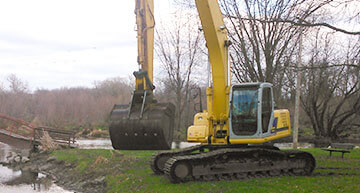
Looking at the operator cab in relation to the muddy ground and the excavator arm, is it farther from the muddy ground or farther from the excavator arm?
the muddy ground

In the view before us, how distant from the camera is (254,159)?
9359 mm

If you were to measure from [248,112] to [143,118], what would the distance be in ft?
8.82

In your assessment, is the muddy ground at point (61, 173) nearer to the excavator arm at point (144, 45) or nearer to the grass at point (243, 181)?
the grass at point (243, 181)

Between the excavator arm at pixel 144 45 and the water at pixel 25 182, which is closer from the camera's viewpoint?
the excavator arm at pixel 144 45

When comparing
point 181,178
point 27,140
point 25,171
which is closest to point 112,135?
point 181,178

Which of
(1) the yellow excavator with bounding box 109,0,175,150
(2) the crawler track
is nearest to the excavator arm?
(1) the yellow excavator with bounding box 109,0,175,150

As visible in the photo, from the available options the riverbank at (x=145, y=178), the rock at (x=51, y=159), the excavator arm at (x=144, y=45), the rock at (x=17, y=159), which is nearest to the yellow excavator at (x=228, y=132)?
the riverbank at (x=145, y=178)

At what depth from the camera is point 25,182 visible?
12.7 m

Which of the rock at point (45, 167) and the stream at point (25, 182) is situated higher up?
the rock at point (45, 167)

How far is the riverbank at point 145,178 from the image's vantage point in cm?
811

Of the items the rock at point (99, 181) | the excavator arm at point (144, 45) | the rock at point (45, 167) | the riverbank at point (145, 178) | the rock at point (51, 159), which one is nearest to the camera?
the riverbank at point (145, 178)

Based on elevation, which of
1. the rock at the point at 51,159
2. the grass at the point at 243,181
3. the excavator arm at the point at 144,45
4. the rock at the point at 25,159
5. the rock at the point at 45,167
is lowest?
the rock at the point at 45,167

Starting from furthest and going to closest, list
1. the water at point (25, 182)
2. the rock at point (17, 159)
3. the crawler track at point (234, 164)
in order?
the rock at point (17, 159), the water at point (25, 182), the crawler track at point (234, 164)

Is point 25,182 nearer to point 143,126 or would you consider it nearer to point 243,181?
point 143,126
